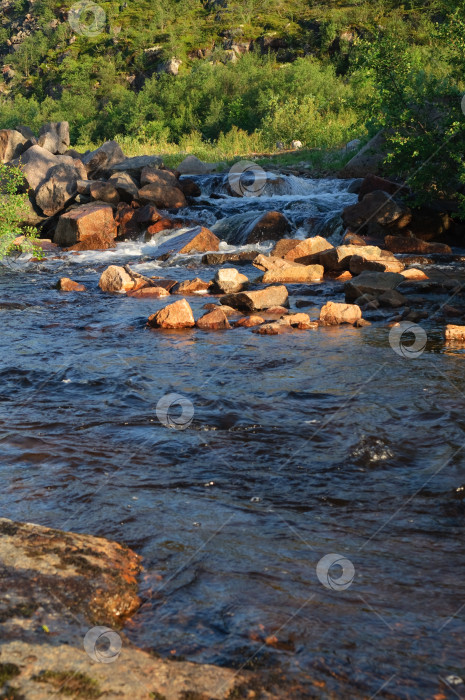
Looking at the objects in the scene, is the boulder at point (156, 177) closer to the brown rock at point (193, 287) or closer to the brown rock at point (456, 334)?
the brown rock at point (193, 287)

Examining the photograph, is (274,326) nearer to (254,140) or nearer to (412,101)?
(412,101)

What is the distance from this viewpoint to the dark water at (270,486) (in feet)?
7.65

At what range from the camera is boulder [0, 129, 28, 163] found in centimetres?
2272

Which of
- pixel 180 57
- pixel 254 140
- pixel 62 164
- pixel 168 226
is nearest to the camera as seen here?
pixel 168 226

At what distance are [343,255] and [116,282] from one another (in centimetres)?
407

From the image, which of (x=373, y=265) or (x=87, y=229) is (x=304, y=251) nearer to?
(x=373, y=265)

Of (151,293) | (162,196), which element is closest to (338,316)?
(151,293)

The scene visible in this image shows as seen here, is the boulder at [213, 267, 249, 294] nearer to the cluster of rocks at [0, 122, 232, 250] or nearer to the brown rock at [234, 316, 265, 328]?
the brown rock at [234, 316, 265, 328]

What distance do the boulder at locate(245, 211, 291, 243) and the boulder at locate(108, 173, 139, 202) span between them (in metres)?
4.30

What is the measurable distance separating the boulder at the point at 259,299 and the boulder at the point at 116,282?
249cm

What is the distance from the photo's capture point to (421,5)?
45594 mm

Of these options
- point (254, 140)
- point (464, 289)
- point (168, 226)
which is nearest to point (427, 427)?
point (464, 289)

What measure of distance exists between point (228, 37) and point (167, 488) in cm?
5612

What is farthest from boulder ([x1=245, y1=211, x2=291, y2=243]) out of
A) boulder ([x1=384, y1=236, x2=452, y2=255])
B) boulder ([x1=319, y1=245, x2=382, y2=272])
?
boulder ([x1=319, y1=245, x2=382, y2=272])
